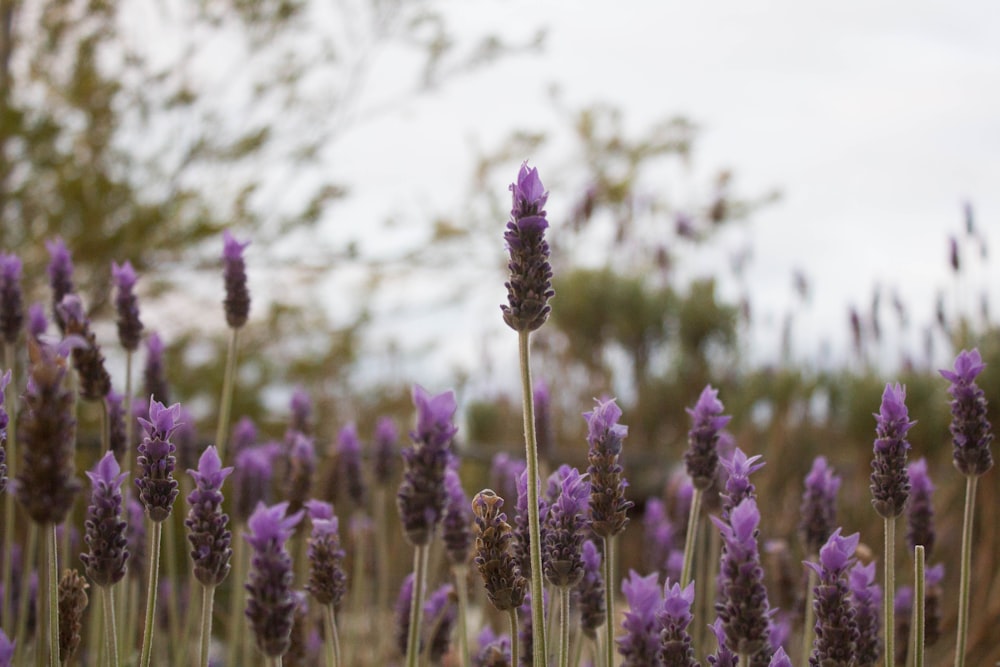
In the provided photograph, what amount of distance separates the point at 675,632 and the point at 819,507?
0.75 meters

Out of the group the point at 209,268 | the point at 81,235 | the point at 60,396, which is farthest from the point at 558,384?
the point at 60,396

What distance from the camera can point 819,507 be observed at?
1790mm

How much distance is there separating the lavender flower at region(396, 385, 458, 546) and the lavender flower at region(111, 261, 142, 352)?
1054mm

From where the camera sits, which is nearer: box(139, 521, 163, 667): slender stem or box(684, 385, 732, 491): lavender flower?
box(139, 521, 163, 667): slender stem

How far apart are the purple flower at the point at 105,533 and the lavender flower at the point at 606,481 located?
0.64 metres

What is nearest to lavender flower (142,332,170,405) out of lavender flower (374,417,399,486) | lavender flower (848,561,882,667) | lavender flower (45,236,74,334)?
lavender flower (45,236,74,334)

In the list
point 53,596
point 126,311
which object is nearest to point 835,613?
point 53,596

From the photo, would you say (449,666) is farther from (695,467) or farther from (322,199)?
(322,199)

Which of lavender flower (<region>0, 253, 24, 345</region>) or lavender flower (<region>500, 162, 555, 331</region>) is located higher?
lavender flower (<region>0, 253, 24, 345</region>)

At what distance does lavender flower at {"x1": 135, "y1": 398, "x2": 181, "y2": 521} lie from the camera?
4.16ft

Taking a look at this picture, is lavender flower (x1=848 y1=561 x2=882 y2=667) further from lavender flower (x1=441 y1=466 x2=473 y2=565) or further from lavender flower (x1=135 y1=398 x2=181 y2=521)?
lavender flower (x1=135 y1=398 x2=181 y2=521)

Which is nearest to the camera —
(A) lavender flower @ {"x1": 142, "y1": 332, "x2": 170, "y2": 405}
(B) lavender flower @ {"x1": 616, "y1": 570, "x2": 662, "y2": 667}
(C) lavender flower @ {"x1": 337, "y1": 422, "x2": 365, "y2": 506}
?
(B) lavender flower @ {"x1": 616, "y1": 570, "x2": 662, "y2": 667}

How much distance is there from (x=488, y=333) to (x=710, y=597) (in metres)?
4.38

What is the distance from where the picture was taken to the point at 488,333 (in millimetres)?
6445
